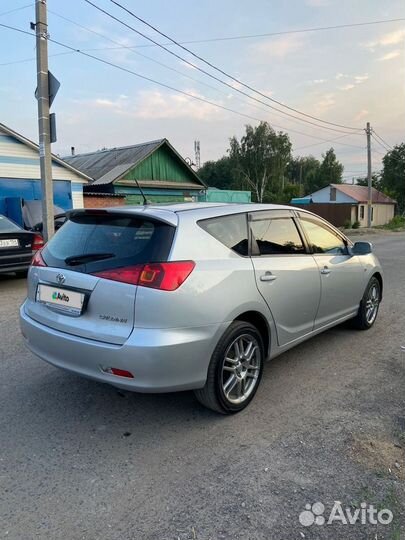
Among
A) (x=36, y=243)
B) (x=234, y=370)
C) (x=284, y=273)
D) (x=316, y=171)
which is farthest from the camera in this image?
(x=316, y=171)

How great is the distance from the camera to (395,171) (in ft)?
163

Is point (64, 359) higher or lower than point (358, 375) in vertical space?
higher

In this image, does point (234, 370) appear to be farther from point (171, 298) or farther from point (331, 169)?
point (331, 169)

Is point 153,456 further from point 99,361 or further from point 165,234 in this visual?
point 165,234

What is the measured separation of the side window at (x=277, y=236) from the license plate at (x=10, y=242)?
18.7ft

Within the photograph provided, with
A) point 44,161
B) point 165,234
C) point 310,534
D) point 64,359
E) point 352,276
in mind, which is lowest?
point 310,534

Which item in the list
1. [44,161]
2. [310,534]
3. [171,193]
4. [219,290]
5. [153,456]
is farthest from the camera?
[171,193]

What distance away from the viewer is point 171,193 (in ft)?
81.5

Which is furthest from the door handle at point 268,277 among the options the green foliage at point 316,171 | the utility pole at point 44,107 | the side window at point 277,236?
the green foliage at point 316,171

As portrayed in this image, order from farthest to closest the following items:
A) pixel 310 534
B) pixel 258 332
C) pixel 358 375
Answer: pixel 358 375 < pixel 258 332 < pixel 310 534

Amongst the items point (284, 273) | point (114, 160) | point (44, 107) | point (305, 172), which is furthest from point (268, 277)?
point (305, 172)

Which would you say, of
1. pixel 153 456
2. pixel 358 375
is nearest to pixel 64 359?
pixel 153 456

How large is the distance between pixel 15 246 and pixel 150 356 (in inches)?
242

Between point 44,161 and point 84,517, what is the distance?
930 centimetres
